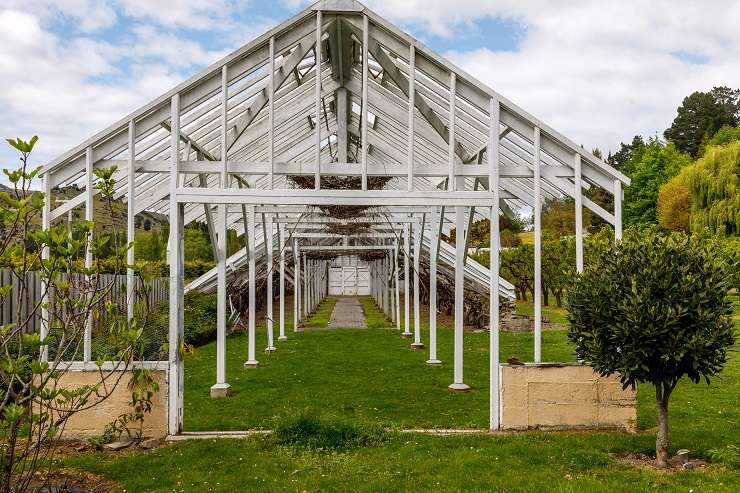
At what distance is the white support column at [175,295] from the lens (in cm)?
791

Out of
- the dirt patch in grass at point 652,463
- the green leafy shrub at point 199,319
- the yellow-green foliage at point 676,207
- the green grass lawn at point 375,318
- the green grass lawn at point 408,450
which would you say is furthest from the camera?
the yellow-green foliage at point 676,207

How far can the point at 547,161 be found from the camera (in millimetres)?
9406

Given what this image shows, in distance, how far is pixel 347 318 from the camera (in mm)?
26297

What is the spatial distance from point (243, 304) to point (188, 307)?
580 cm

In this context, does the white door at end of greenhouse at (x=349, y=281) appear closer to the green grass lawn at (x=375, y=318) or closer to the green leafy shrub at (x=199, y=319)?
the green grass lawn at (x=375, y=318)

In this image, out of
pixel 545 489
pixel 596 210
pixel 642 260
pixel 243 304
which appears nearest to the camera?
pixel 545 489

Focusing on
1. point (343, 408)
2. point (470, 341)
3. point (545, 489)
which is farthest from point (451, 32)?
point (470, 341)

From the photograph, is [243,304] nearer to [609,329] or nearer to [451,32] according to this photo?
[451,32]

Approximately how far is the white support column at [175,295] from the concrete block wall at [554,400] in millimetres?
3961

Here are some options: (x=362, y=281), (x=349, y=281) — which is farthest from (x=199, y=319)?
(x=362, y=281)

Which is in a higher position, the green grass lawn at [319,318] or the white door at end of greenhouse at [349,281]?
the white door at end of greenhouse at [349,281]

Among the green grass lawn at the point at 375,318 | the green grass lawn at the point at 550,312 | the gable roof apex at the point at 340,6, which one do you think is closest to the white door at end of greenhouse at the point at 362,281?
the green grass lawn at the point at 375,318

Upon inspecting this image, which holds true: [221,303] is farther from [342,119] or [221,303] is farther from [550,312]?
[550,312]

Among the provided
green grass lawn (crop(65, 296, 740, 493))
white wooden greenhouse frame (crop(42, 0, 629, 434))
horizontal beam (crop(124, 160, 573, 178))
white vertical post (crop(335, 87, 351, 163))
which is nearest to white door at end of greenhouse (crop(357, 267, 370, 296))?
green grass lawn (crop(65, 296, 740, 493))
